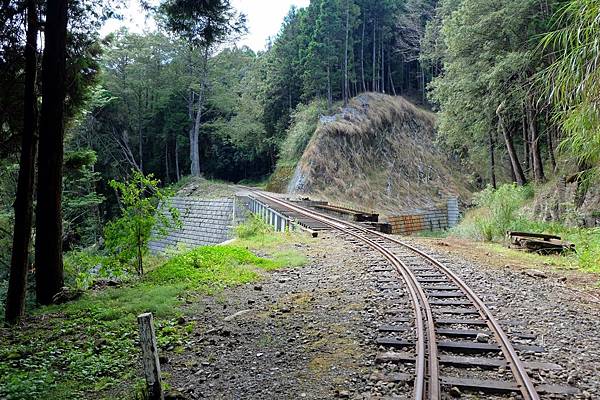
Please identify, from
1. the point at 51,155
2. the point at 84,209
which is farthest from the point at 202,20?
the point at 84,209

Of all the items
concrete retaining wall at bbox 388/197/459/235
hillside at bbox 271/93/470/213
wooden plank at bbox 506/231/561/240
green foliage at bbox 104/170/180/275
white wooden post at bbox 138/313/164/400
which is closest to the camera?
white wooden post at bbox 138/313/164/400

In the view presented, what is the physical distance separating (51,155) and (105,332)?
12.0 ft

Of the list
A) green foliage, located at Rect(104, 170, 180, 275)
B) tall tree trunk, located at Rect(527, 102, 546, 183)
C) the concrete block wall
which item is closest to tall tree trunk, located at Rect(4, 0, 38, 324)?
green foliage, located at Rect(104, 170, 180, 275)

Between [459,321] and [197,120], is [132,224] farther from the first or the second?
[197,120]

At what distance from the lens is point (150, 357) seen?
12.4ft

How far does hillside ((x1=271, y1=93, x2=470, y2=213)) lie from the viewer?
3186 cm

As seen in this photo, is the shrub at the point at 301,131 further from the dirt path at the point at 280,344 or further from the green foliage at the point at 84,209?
the dirt path at the point at 280,344

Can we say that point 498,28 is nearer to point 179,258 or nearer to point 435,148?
point 179,258

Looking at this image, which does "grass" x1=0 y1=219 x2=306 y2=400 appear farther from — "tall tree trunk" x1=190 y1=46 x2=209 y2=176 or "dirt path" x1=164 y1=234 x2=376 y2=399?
"tall tree trunk" x1=190 y1=46 x2=209 y2=176

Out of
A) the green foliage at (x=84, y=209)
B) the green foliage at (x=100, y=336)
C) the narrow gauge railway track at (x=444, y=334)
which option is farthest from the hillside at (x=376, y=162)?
the green foliage at (x=100, y=336)

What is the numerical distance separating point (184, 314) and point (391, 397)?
3.78 metres

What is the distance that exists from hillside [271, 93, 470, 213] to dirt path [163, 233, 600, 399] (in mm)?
22756

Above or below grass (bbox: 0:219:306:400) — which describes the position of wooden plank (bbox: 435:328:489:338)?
above

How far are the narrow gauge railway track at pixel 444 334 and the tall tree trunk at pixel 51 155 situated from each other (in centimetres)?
622
